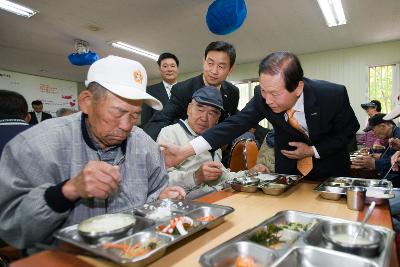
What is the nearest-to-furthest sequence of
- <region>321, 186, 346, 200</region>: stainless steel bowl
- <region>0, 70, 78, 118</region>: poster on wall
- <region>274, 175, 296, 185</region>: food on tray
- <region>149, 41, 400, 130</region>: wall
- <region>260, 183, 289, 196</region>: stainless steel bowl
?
<region>321, 186, 346, 200</region>: stainless steel bowl → <region>260, 183, 289, 196</region>: stainless steel bowl → <region>274, 175, 296, 185</region>: food on tray → <region>149, 41, 400, 130</region>: wall → <region>0, 70, 78, 118</region>: poster on wall

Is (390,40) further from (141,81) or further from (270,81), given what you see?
(141,81)

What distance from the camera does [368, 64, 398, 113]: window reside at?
7.58 metres

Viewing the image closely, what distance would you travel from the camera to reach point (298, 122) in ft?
7.41

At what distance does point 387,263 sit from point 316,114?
4.52ft

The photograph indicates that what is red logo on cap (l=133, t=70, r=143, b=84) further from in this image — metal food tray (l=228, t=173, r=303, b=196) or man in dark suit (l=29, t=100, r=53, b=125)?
man in dark suit (l=29, t=100, r=53, b=125)

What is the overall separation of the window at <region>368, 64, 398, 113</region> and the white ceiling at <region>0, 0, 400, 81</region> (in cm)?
83

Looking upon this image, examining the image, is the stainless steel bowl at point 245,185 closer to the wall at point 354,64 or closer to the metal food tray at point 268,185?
the metal food tray at point 268,185

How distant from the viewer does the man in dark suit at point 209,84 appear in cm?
278

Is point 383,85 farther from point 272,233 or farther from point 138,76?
point 138,76

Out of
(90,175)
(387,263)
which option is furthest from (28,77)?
(387,263)

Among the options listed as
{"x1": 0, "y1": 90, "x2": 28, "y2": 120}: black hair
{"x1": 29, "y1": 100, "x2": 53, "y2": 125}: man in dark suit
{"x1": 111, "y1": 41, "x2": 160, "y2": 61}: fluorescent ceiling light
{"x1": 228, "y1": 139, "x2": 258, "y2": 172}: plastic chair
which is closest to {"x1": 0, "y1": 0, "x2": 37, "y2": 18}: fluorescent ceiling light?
{"x1": 111, "y1": 41, "x2": 160, "y2": 61}: fluorescent ceiling light

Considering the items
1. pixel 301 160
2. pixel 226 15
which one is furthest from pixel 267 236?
pixel 226 15

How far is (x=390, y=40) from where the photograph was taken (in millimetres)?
7285

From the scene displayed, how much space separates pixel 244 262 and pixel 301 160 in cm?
150
